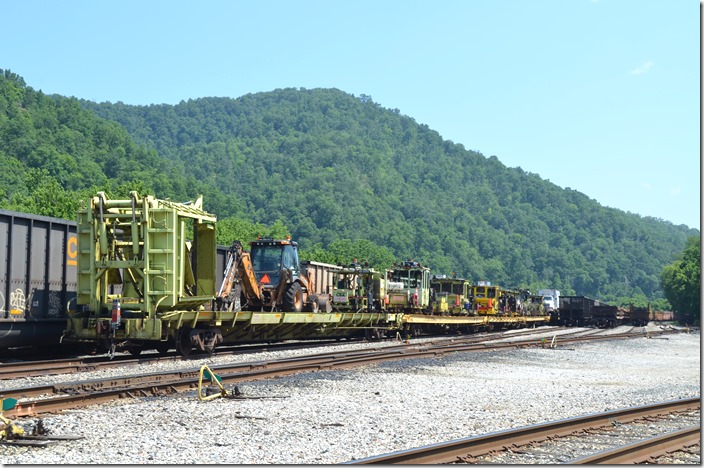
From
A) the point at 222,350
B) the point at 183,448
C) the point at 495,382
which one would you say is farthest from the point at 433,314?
the point at 183,448

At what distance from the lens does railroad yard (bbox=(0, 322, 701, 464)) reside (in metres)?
8.30

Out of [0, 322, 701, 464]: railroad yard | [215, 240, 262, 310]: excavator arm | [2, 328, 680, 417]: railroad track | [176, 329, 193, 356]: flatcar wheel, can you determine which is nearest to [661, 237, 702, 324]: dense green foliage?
[215, 240, 262, 310]: excavator arm

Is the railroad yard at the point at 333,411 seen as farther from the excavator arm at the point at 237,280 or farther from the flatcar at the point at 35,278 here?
the flatcar at the point at 35,278

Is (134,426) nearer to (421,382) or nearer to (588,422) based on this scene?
(588,422)

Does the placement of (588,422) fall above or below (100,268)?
below

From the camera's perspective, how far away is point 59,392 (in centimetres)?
1193

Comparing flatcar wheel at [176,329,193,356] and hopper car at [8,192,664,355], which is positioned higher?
hopper car at [8,192,664,355]

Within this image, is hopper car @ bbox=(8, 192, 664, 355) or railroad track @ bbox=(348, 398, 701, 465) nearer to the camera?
railroad track @ bbox=(348, 398, 701, 465)

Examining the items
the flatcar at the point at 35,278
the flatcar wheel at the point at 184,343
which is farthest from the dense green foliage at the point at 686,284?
the flatcar at the point at 35,278

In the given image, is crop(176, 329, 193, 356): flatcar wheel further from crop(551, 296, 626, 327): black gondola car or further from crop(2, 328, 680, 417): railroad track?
crop(551, 296, 626, 327): black gondola car

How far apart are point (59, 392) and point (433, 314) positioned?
1131 inches

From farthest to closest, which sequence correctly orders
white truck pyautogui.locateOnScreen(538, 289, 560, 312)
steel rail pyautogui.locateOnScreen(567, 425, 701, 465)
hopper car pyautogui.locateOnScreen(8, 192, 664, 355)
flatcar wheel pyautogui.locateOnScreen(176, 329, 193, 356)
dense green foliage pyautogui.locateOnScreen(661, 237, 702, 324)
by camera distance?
dense green foliage pyautogui.locateOnScreen(661, 237, 702, 324) < white truck pyautogui.locateOnScreen(538, 289, 560, 312) < flatcar wheel pyautogui.locateOnScreen(176, 329, 193, 356) < hopper car pyautogui.locateOnScreen(8, 192, 664, 355) < steel rail pyautogui.locateOnScreen(567, 425, 701, 465)

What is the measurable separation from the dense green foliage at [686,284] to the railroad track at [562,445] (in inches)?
3269

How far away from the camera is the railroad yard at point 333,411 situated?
27.2 ft
